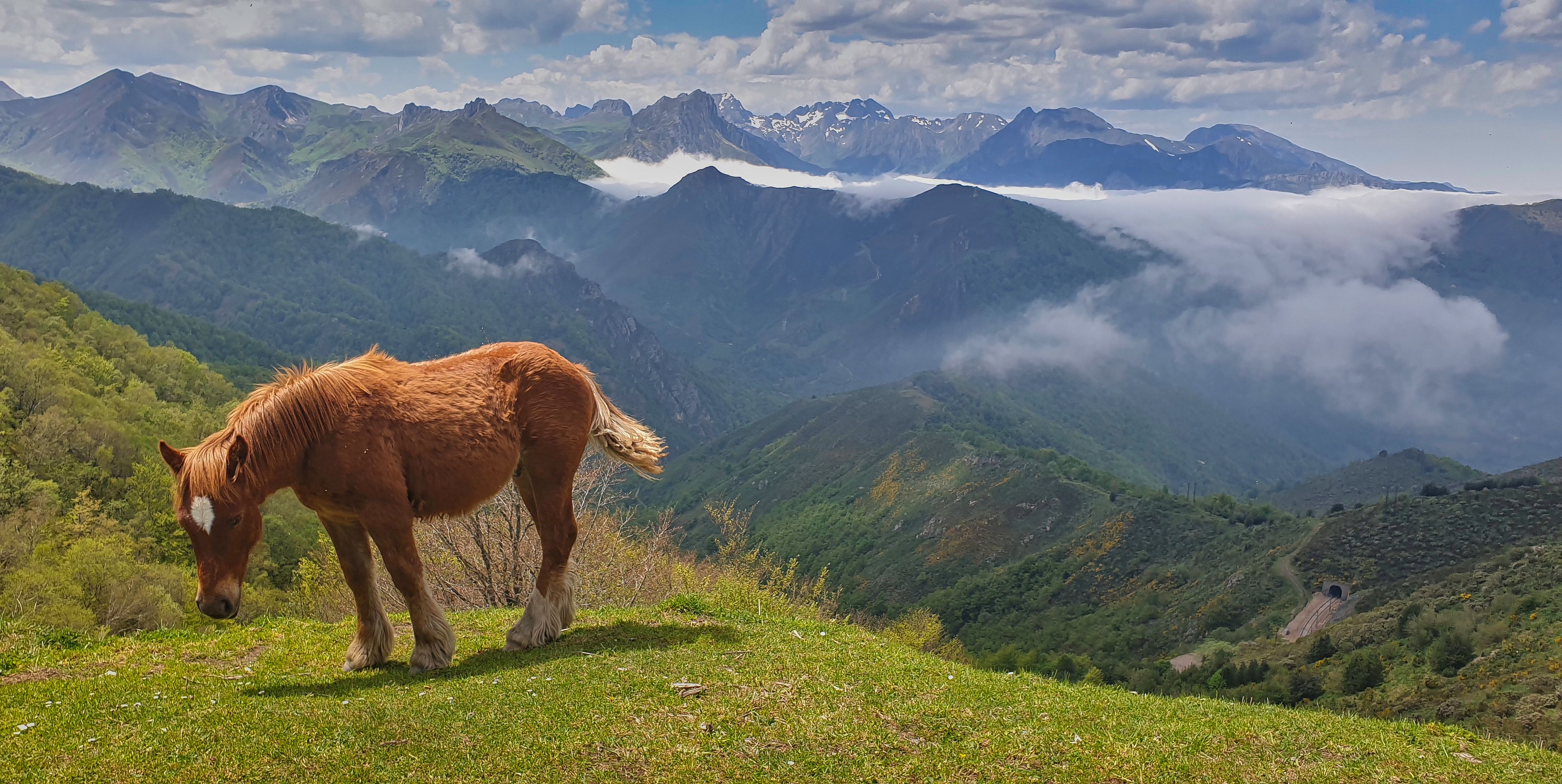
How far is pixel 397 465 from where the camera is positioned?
12.2 metres

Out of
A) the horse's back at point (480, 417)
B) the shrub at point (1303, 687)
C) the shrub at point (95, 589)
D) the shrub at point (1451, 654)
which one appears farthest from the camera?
the shrub at point (1303, 687)

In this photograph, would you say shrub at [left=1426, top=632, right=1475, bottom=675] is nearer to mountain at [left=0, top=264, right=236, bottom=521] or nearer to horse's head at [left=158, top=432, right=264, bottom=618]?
horse's head at [left=158, top=432, right=264, bottom=618]

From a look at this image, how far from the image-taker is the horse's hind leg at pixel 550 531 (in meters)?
14.1

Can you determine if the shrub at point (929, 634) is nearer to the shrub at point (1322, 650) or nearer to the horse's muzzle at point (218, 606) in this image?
the shrub at point (1322, 650)

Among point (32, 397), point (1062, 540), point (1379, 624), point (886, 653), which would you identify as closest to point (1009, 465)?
point (1062, 540)

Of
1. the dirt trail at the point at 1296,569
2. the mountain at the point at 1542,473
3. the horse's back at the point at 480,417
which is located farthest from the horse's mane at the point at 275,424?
the mountain at the point at 1542,473

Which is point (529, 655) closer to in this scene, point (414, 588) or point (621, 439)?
point (414, 588)

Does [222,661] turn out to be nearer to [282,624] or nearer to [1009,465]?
[282,624]

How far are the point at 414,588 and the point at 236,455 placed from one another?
276 cm

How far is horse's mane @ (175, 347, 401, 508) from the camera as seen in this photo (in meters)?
11.1

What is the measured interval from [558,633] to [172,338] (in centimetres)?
20757

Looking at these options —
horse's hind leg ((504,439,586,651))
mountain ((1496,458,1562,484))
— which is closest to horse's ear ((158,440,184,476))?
horse's hind leg ((504,439,586,651))

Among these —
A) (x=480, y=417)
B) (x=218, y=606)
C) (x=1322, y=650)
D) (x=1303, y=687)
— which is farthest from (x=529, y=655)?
(x=1322, y=650)

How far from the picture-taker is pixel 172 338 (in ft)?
607
